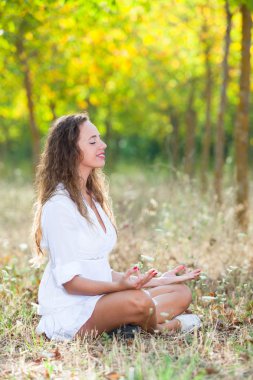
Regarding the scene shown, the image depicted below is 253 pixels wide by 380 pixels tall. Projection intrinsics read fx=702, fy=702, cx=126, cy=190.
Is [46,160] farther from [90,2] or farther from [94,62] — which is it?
[94,62]

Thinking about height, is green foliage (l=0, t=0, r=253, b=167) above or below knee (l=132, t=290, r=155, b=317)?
above

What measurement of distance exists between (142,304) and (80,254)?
0.51 m

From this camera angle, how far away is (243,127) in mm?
8477

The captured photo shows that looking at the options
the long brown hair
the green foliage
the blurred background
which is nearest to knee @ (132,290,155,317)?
the long brown hair

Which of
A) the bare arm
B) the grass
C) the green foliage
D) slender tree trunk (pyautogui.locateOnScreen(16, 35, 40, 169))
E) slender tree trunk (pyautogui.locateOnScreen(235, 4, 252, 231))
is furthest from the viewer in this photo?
slender tree trunk (pyautogui.locateOnScreen(16, 35, 40, 169))

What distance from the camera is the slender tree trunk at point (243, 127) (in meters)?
8.01

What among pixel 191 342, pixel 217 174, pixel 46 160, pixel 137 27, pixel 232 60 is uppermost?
pixel 137 27

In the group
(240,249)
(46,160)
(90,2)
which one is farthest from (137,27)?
(46,160)

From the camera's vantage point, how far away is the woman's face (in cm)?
466

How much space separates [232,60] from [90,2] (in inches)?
237

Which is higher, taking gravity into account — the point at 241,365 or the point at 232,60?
the point at 232,60

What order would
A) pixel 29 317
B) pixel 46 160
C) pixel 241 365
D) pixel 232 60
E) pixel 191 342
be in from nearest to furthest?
pixel 241 365 → pixel 191 342 → pixel 46 160 → pixel 29 317 → pixel 232 60

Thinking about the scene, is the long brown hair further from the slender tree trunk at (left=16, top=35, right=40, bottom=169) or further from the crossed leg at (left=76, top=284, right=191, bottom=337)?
the slender tree trunk at (left=16, top=35, right=40, bottom=169)

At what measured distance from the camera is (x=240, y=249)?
6.64 m
